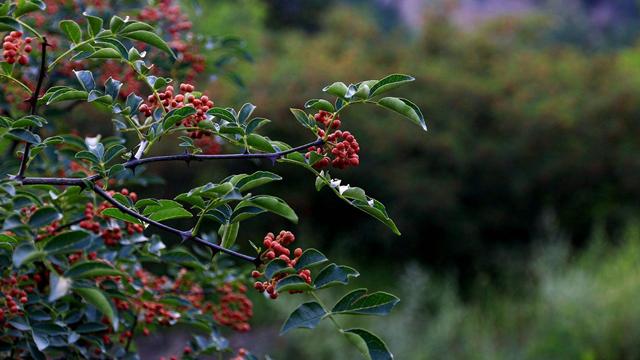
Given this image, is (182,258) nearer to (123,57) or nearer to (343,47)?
(123,57)

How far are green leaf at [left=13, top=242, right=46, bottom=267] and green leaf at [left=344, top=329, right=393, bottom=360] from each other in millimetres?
487

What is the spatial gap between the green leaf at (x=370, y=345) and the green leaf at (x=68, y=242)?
0.43 meters

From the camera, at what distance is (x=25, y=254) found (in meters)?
1.19

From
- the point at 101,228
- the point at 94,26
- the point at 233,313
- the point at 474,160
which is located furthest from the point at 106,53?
the point at 474,160

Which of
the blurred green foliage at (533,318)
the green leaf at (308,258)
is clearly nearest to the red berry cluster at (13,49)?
the green leaf at (308,258)

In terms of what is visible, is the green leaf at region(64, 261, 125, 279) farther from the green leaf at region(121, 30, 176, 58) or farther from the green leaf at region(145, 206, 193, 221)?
the green leaf at region(121, 30, 176, 58)

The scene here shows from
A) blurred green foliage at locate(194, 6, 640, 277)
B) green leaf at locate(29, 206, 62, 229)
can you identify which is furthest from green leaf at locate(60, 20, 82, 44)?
blurred green foliage at locate(194, 6, 640, 277)

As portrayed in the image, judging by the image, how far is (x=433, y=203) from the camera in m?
7.64

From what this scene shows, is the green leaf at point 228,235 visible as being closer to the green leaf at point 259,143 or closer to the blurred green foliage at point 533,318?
the green leaf at point 259,143

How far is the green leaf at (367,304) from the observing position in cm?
141

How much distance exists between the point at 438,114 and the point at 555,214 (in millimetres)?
1410

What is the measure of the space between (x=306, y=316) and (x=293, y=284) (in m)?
0.06

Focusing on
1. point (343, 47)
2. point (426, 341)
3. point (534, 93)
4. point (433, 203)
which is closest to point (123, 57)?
point (426, 341)

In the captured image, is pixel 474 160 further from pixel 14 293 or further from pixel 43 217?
pixel 43 217
